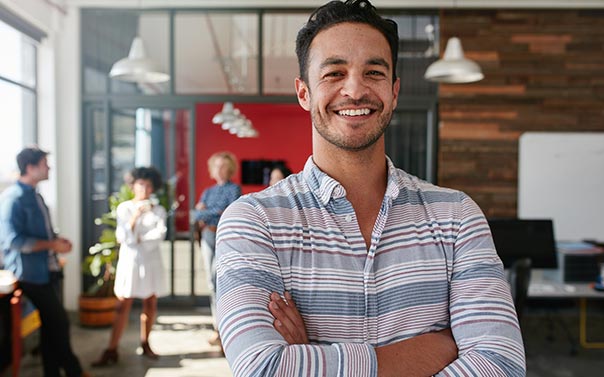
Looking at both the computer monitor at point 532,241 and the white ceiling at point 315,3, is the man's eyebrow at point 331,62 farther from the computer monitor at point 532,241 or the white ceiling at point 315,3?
the white ceiling at point 315,3

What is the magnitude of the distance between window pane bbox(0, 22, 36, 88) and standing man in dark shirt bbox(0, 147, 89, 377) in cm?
175

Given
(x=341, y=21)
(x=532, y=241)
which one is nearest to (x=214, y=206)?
(x=532, y=241)

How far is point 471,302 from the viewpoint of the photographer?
4.43 feet

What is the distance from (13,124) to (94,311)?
1996 millimetres

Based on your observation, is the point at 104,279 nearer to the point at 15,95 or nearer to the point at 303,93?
the point at 15,95

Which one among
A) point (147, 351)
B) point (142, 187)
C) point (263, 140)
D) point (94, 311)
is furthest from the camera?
point (263, 140)

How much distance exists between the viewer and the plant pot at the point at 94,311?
594 cm

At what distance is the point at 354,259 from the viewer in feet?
4.37

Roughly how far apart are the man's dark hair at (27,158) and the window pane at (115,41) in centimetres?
254

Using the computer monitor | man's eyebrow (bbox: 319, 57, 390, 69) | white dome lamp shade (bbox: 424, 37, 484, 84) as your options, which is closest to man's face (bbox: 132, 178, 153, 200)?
white dome lamp shade (bbox: 424, 37, 484, 84)

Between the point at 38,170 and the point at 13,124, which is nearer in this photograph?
the point at 38,170

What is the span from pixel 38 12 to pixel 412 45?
388cm

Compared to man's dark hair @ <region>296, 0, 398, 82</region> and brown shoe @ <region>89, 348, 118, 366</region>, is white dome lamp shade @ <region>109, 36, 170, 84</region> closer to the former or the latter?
brown shoe @ <region>89, 348, 118, 366</region>

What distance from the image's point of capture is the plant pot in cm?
594
